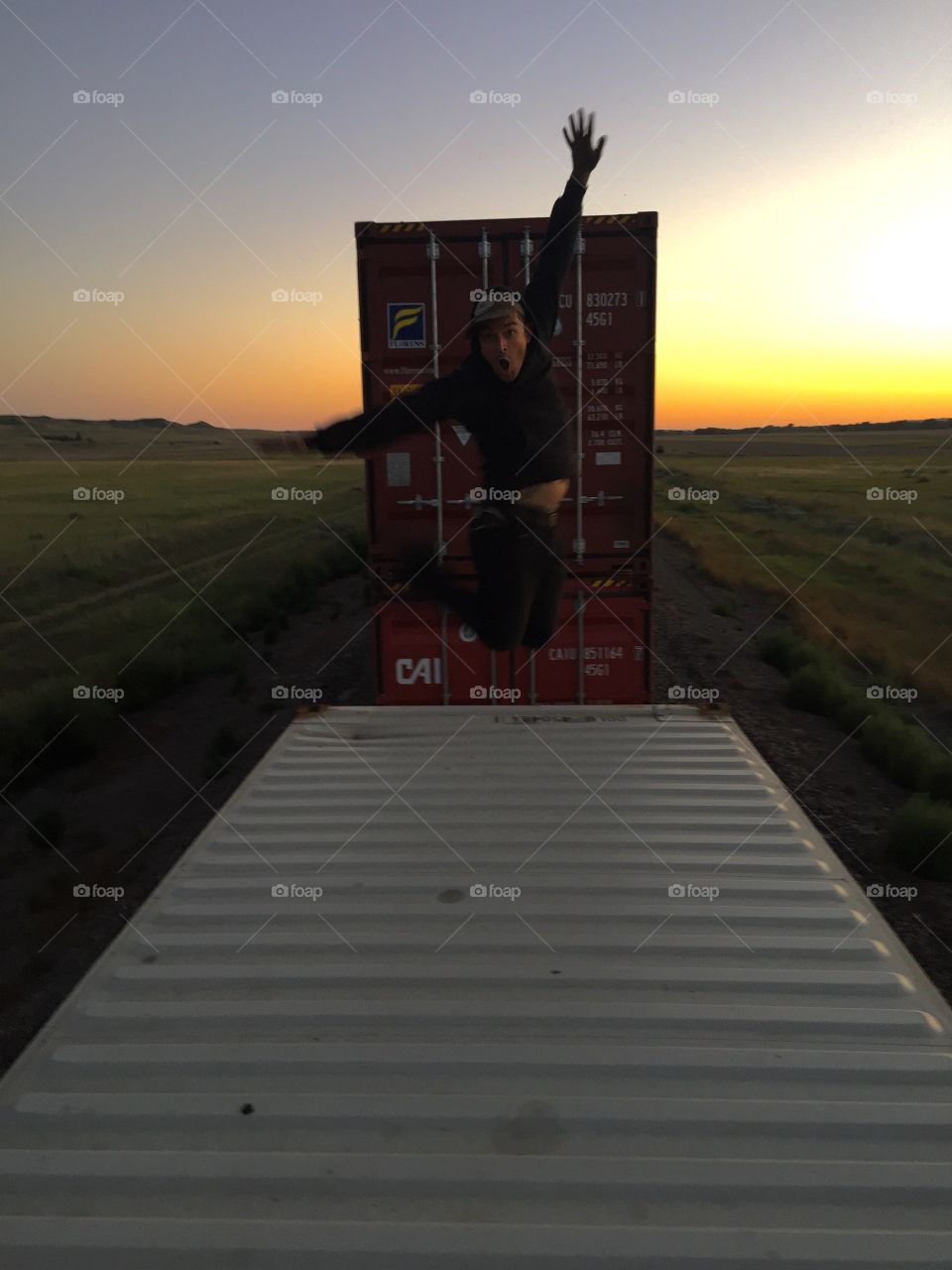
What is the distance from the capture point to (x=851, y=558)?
27828 mm

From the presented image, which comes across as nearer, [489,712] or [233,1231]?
[233,1231]

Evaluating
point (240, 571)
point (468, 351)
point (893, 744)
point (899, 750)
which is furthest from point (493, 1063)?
point (240, 571)

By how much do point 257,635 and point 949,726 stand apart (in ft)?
35.5

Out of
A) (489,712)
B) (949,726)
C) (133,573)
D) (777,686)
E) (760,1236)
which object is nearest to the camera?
(760,1236)

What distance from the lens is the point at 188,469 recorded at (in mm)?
81375

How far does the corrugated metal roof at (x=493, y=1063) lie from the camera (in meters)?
1.80

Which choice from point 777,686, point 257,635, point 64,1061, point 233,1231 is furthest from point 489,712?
point 257,635

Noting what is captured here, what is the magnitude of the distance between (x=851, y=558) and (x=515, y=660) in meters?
23.9

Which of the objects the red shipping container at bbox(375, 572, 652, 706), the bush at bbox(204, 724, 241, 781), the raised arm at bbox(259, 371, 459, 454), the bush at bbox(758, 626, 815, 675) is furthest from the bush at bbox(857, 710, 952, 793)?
the bush at bbox(204, 724, 241, 781)

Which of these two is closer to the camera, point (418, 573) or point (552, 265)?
point (552, 265)

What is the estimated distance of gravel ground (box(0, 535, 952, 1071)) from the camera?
209 inches

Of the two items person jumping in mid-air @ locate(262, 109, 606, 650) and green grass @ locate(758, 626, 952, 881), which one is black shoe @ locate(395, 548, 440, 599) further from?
green grass @ locate(758, 626, 952, 881)

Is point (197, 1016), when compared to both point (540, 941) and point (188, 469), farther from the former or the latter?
point (188, 469)

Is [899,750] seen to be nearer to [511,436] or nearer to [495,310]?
[511,436]
